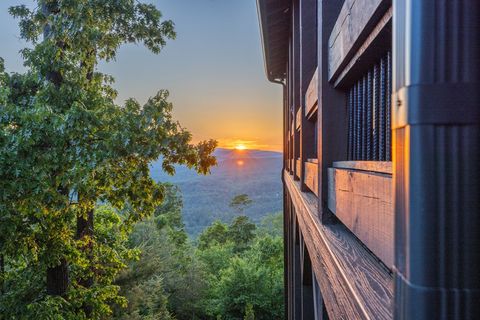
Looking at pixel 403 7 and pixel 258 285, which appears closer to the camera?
pixel 403 7

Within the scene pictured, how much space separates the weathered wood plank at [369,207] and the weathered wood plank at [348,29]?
0.37 metres

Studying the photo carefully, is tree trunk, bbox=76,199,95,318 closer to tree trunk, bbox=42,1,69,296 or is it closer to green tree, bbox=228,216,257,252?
tree trunk, bbox=42,1,69,296

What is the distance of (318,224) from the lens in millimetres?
1413

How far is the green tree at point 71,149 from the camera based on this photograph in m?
4.57

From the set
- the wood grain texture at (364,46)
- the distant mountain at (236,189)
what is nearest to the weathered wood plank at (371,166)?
the wood grain texture at (364,46)

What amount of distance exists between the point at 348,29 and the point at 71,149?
4568 mm

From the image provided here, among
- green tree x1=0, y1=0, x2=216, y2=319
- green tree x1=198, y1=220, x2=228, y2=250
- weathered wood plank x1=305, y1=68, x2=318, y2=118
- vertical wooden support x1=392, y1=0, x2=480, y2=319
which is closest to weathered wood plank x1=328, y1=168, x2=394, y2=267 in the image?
vertical wooden support x1=392, y1=0, x2=480, y2=319

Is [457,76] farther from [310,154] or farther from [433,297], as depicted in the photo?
[310,154]

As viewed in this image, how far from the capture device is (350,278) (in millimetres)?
822

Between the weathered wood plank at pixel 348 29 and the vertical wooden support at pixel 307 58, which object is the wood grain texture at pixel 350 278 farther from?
the vertical wooden support at pixel 307 58

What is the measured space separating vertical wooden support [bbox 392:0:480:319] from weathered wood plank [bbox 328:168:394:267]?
278mm

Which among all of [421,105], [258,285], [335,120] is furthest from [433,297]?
[258,285]

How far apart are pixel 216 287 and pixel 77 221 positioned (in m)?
12.4

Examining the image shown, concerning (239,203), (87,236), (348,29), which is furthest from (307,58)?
(239,203)
